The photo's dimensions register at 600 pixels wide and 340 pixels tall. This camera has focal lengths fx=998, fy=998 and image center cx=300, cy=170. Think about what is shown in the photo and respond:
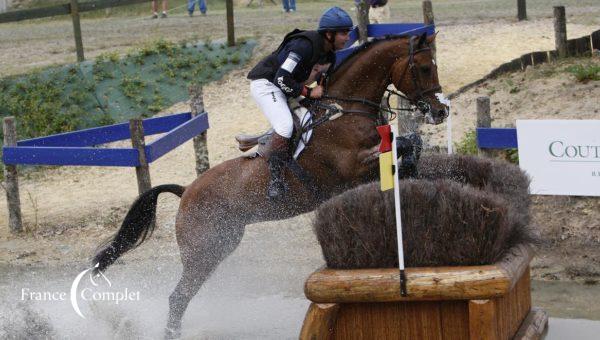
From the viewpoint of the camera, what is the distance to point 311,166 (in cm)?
759

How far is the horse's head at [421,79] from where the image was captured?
7.31 metres

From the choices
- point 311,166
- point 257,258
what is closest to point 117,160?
point 257,258

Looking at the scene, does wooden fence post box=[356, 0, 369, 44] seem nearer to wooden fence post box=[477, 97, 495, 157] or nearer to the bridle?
wooden fence post box=[477, 97, 495, 157]

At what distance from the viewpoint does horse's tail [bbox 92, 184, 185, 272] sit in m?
7.88

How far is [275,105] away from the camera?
754 centimetres

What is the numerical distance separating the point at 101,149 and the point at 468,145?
3.97m

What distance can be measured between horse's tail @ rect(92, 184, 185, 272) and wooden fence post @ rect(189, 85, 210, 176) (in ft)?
12.0

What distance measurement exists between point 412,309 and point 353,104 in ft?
7.37

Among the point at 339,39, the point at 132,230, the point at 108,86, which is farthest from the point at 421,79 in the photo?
the point at 108,86

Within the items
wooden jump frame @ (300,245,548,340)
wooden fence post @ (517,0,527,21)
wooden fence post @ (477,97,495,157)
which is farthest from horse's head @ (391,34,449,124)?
wooden fence post @ (517,0,527,21)

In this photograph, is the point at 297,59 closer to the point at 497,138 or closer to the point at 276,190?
the point at 276,190

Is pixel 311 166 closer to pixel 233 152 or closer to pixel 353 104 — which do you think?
pixel 353 104

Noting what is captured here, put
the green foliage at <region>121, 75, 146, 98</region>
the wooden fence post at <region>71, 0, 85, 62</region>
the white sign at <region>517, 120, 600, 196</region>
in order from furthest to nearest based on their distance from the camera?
the wooden fence post at <region>71, 0, 85, 62</region>
the green foliage at <region>121, 75, 146, 98</region>
the white sign at <region>517, 120, 600, 196</region>

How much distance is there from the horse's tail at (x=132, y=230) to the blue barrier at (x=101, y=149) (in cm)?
258
